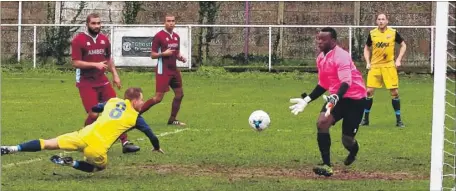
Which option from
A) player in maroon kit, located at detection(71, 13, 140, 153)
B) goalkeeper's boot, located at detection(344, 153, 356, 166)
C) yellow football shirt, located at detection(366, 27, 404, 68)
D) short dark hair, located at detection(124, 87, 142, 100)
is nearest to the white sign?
yellow football shirt, located at detection(366, 27, 404, 68)

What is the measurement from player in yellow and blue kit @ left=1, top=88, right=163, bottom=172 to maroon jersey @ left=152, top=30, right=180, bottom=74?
22.0 ft

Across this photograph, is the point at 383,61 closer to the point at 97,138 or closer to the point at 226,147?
the point at 226,147

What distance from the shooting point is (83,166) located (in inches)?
436

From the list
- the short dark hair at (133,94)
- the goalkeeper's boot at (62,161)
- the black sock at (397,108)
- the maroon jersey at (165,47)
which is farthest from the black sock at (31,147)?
the black sock at (397,108)

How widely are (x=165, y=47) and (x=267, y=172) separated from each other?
22.8 feet

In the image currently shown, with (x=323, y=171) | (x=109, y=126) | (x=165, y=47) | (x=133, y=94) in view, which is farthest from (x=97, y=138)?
(x=165, y=47)

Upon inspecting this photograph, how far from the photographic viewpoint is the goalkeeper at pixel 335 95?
37.0 ft

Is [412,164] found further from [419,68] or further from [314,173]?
[419,68]

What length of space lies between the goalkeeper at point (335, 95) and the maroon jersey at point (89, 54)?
376cm

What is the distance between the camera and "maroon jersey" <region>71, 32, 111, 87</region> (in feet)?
46.0

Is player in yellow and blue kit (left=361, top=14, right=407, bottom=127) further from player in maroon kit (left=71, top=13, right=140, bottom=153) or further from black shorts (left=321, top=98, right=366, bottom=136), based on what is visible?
black shorts (left=321, top=98, right=366, bottom=136)

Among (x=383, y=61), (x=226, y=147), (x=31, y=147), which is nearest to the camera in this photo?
(x=31, y=147)

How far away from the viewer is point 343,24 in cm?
3322

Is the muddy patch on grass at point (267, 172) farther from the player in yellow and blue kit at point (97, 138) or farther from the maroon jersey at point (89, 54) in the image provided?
the maroon jersey at point (89, 54)
